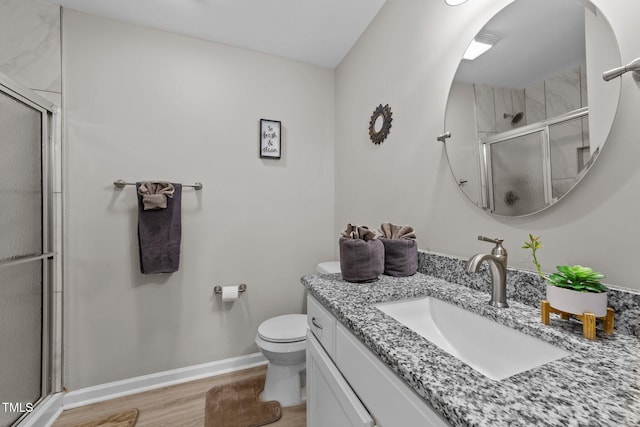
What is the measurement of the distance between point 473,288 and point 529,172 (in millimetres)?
436

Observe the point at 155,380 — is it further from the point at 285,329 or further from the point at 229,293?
the point at 285,329

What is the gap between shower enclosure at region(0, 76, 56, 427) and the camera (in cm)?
119

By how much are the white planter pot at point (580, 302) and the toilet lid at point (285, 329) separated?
122 centimetres

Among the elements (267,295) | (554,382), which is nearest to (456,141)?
(554,382)

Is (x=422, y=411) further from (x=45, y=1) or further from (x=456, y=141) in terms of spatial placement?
(x=45, y=1)

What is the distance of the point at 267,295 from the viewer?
6.40 ft

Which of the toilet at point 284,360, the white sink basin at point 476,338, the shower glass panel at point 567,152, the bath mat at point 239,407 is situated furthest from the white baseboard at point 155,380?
the shower glass panel at point 567,152

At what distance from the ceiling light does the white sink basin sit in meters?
0.93

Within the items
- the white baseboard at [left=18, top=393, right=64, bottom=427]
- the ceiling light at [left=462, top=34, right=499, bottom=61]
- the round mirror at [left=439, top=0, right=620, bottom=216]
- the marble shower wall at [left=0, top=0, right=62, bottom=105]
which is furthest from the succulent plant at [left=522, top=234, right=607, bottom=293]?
the marble shower wall at [left=0, top=0, right=62, bottom=105]

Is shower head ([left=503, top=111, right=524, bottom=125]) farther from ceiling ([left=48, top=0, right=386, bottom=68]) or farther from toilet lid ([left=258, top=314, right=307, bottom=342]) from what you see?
toilet lid ([left=258, top=314, right=307, bottom=342])

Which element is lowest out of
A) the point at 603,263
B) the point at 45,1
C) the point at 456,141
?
the point at 603,263

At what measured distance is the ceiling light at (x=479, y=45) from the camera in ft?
3.03

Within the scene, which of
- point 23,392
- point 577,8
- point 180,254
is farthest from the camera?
point 180,254


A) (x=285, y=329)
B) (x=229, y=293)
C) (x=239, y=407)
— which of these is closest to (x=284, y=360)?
(x=285, y=329)
